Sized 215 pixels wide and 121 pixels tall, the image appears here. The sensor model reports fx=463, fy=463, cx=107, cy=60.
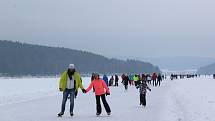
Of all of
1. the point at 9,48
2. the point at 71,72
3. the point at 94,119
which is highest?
the point at 9,48

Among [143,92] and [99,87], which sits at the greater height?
[99,87]

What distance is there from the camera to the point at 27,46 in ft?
628

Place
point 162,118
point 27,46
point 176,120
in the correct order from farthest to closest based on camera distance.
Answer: point 27,46 → point 162,118 → point 176,120

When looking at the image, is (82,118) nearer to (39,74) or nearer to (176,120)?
(176,120)

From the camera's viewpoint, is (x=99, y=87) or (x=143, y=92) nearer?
(x=99, y=87)

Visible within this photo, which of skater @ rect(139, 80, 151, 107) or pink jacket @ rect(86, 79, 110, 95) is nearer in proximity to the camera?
pink jacket @ rect(86, 79, 110, 95)

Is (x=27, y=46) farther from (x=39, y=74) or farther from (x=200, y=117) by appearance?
(x=200, y=117)

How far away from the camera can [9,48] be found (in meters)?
182

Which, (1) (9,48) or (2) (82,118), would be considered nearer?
(2) (82,118)

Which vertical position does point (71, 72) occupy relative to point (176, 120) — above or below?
above

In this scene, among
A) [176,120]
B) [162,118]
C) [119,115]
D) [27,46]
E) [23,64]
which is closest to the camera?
[176,120]

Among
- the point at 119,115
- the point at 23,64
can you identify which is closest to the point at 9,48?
Result: the point at 23,64

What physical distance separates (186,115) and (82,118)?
3.26m

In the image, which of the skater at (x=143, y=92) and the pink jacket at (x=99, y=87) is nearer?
the pink jacket at (x=99, y=87)
